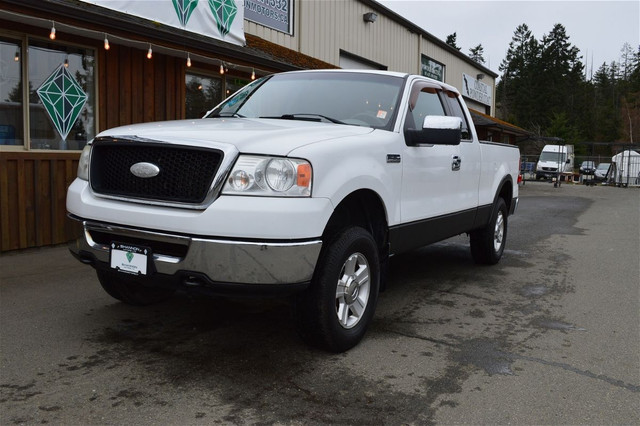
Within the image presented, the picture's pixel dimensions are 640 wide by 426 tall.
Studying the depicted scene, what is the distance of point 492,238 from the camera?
6961mm

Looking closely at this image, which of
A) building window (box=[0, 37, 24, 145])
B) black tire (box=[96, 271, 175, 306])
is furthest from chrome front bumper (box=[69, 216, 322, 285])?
building window (box=[0, 37, 24, 145])

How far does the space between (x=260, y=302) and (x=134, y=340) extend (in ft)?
4.27

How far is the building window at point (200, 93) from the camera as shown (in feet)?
33.0

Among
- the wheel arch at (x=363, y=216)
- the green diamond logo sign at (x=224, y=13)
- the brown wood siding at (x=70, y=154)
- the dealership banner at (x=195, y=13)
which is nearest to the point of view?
the wheel arch at (x=363, y=216)

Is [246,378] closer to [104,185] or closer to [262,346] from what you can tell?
[262,346]

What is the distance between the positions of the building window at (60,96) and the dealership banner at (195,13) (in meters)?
0.87

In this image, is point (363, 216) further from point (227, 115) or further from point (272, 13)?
point (272, 13)

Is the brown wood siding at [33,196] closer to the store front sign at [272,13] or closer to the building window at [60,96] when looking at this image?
the building window at [60,96]

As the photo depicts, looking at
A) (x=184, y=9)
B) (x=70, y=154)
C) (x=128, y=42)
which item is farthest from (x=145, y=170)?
(x=184, y=9)

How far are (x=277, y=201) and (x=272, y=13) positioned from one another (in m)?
11.8

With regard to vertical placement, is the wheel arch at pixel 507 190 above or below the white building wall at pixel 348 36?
below

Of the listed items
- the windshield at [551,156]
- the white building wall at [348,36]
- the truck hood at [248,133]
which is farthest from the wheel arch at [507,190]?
the windshield at [551,156]

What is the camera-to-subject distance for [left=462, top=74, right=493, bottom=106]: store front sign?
93.6 ft

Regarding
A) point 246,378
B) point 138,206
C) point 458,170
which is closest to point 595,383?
point 246,378
